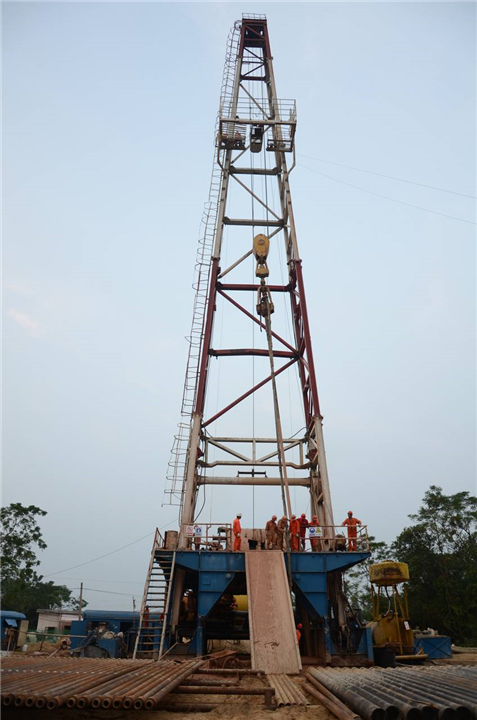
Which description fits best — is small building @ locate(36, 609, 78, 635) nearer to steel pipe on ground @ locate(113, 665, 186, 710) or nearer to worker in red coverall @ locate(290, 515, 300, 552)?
worker in red coverall @ locate(290, 515, 300, 552)

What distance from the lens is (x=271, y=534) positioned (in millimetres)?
14492

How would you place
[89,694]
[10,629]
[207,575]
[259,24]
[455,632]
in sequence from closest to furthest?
[89,694]
[207,575]
[10,629]
[259,24]
[455,632]

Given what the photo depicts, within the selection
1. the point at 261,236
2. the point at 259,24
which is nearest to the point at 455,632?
the point at 261,236

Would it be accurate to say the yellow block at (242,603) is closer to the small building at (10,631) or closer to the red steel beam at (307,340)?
the red steel beam at (307,340)

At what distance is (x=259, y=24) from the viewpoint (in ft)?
82.2

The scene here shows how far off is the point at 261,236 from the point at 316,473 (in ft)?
26.5

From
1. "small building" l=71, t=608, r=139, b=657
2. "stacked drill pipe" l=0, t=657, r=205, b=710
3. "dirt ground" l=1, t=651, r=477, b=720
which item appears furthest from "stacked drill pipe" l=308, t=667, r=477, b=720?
"small building" l=71, t=608, r=139, b=657

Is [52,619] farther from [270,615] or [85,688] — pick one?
[85,688]

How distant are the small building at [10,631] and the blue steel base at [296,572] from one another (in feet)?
40.9

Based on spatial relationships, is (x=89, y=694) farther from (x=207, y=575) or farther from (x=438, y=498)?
(x=438, y=498)

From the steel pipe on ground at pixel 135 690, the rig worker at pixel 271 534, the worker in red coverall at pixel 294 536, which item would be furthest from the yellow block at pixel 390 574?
the steel pipe on ground at pixel 135 690

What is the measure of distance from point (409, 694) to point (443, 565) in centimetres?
3280

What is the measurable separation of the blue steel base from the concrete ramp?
0.65m

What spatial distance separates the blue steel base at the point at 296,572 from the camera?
1313 centimetres
